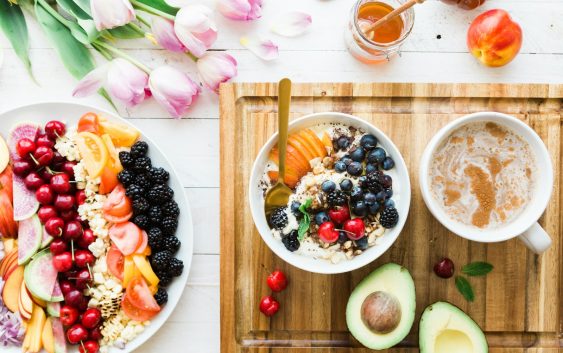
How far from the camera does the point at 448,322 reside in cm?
124

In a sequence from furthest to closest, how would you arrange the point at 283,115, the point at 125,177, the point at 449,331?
the point at 125,177 < the point at 449,331 < the point at 283,115

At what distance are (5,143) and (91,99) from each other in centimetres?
23

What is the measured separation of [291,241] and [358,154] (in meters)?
0.23

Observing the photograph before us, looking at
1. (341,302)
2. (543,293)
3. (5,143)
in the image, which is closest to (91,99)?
(5,143)

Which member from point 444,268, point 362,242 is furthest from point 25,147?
point 444,268

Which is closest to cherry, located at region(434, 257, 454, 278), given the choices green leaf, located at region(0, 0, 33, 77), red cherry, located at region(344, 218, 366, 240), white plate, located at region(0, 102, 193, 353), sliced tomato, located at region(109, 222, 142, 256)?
red cherry, located at region(344, 218, 366, 240)

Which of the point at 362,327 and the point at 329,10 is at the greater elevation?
the point at 329,10

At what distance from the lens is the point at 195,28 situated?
1356 millimetres

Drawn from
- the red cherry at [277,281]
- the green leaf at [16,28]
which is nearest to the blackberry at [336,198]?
the red cherry at [277,281]

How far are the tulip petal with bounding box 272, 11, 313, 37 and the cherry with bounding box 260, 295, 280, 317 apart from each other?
2.11 feet

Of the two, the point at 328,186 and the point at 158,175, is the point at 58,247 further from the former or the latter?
the point at 328,186

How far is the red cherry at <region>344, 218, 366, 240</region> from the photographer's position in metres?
1.19

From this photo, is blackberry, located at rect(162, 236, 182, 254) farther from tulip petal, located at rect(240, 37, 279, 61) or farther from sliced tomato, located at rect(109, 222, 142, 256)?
tulip petal, located at rect(240, 37, 279, 61)

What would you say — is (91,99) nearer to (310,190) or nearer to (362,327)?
(310,190)
